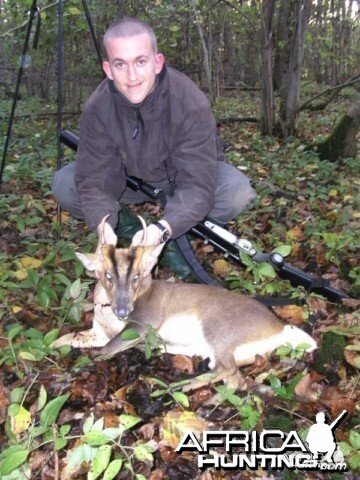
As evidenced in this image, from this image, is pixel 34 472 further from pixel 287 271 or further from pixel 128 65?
pixel 128 65

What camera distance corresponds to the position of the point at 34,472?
2.43 m

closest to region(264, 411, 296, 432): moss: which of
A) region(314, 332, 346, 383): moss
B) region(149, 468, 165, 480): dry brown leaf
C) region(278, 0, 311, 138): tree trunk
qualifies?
region(314, 332, 346, 383): moss

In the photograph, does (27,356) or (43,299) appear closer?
A: (27,356)

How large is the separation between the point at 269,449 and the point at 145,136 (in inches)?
100

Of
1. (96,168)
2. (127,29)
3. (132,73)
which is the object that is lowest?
(96,168)

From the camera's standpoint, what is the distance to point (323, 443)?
7.70ft

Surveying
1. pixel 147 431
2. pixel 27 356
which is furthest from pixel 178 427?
pixel 27 356

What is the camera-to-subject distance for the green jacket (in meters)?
3.74

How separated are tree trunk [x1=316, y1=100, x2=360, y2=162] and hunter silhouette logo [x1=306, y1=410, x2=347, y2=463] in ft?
18.2

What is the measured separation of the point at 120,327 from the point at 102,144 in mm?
1580

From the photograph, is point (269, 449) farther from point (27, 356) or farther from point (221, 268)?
point (221, 268)

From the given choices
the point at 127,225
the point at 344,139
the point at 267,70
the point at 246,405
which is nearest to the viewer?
the point at 246,405

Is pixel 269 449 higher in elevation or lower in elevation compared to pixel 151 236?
lower

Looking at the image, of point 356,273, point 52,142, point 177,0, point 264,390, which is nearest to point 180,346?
point 264,390
